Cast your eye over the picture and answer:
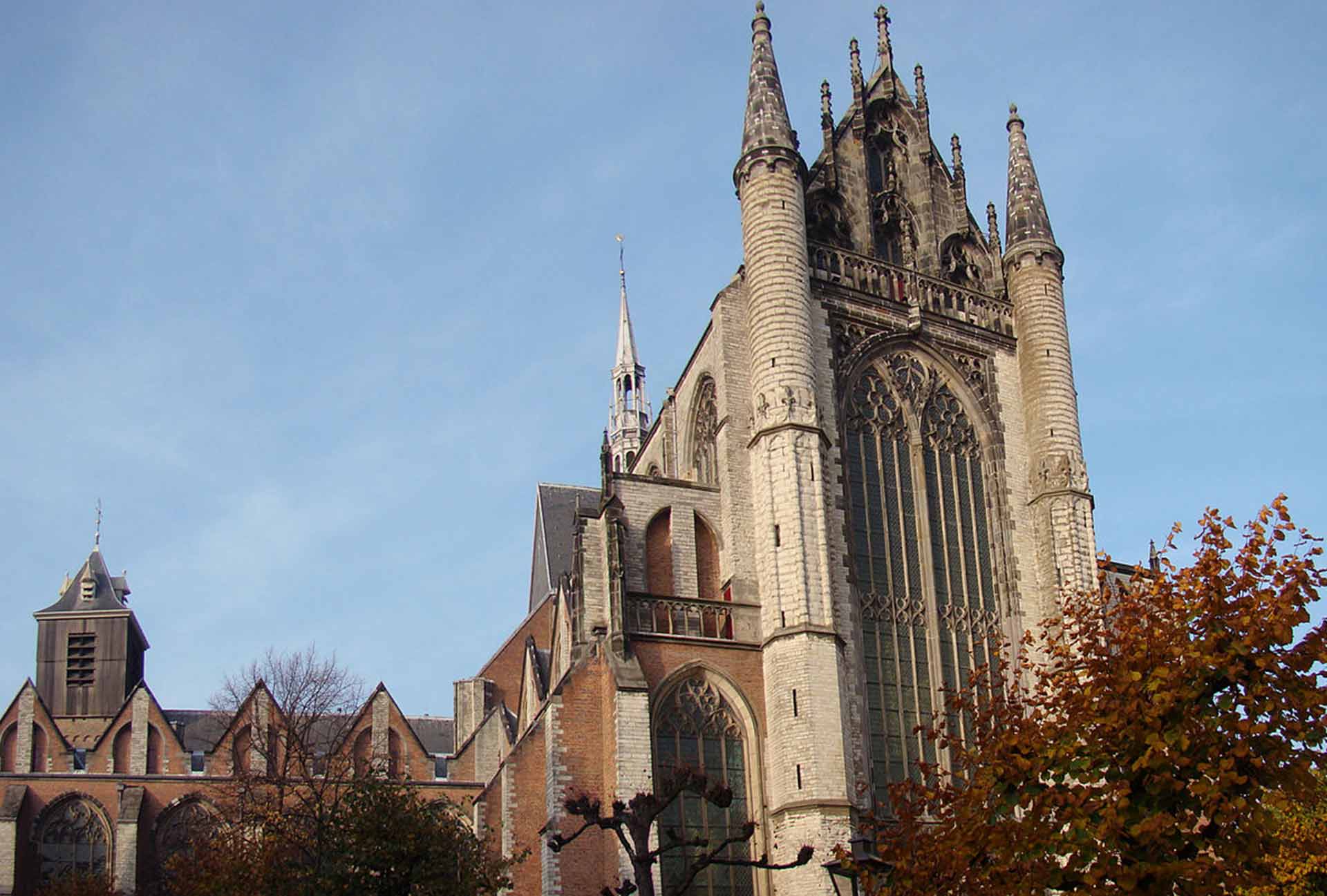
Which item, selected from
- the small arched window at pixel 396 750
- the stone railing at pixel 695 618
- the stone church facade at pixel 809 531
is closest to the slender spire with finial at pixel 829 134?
the stone church facade at pixel 809 531

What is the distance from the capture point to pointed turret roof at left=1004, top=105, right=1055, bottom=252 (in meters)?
37.3

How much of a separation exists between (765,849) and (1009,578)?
8.88 meters

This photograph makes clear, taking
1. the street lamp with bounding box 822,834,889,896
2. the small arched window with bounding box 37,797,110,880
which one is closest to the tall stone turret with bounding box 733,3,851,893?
the street lamp with bounding box 822,834,889,896

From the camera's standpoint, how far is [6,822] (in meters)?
40.5

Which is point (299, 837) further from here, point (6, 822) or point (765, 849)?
point (6, 822)

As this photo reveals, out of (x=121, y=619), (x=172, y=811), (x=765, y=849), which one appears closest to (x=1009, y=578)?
(x=765, y=849)

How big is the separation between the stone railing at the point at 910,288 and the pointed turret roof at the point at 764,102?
101 inches

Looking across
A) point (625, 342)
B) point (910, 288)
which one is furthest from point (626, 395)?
point (910, 288)

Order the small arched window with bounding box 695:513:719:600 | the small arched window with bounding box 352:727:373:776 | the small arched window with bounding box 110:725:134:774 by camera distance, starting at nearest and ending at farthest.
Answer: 1. the small arched window with bounding box 695:513:719:600
2. the small arched window with bounding box 110:725:134:774
3. the small arched window with bounding box 352:727:373:776

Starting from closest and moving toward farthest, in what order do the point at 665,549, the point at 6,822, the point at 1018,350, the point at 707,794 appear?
1. the point at 707,794
2. the point at 665,549
3. the point at 1018,350
4. the point at 6,822

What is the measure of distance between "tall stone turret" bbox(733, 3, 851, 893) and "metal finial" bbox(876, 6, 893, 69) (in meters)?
5.42

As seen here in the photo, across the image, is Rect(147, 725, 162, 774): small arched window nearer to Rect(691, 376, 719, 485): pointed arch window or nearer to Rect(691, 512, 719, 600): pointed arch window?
Rect(691, 376, 719, 485): pointed arch window

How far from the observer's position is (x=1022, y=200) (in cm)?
3794

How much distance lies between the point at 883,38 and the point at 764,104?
6.84m
